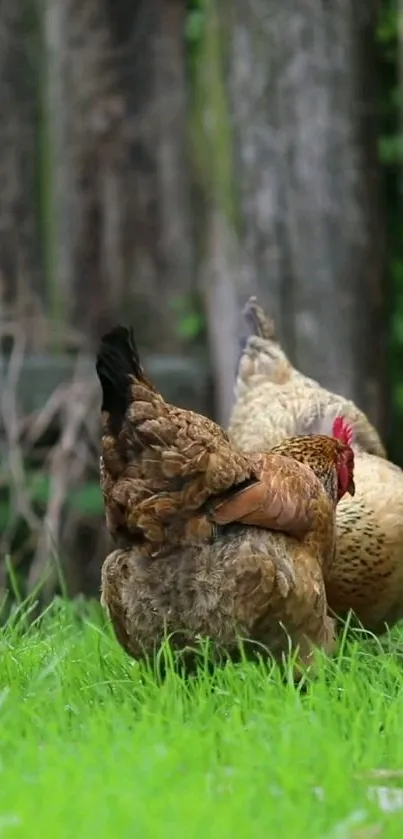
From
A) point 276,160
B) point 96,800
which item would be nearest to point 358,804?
point 96,800

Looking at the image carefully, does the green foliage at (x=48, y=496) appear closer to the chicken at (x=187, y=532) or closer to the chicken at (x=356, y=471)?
the chicken at (x=356, y=471)

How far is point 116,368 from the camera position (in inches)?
169

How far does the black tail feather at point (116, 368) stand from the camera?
430 cm

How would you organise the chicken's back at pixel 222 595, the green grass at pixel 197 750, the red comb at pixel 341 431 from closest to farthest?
1. the green grass at pixel 197 750
2. the chicken's back at pixel 222 595
3. the red comb at pixel 341 431

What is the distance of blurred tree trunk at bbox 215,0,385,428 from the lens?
5805mm

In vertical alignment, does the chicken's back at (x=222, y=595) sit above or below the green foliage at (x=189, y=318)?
below

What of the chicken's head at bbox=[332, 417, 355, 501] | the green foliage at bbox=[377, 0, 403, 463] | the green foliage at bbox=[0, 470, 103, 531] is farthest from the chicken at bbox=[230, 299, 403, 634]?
the green foliage at bbox=[377, 0, 403, 463]

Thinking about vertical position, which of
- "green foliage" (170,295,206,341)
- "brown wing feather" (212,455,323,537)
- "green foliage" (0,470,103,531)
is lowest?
"green foliage" (0,470,103,531)

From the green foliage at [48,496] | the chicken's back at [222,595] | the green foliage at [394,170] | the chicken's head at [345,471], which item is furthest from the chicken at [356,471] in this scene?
the green foliage at [394,170]

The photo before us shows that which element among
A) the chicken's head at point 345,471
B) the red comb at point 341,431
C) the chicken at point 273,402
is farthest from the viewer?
the chicken at point 273,402

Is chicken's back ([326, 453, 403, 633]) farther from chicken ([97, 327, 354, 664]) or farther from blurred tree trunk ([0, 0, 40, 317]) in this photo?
blurred tree trunk ([0, 0, 40, 317])

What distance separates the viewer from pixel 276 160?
594 cm

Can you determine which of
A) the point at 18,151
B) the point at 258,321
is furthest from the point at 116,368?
the point at 18,151

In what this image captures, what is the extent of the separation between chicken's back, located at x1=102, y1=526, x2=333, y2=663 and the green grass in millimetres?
137
